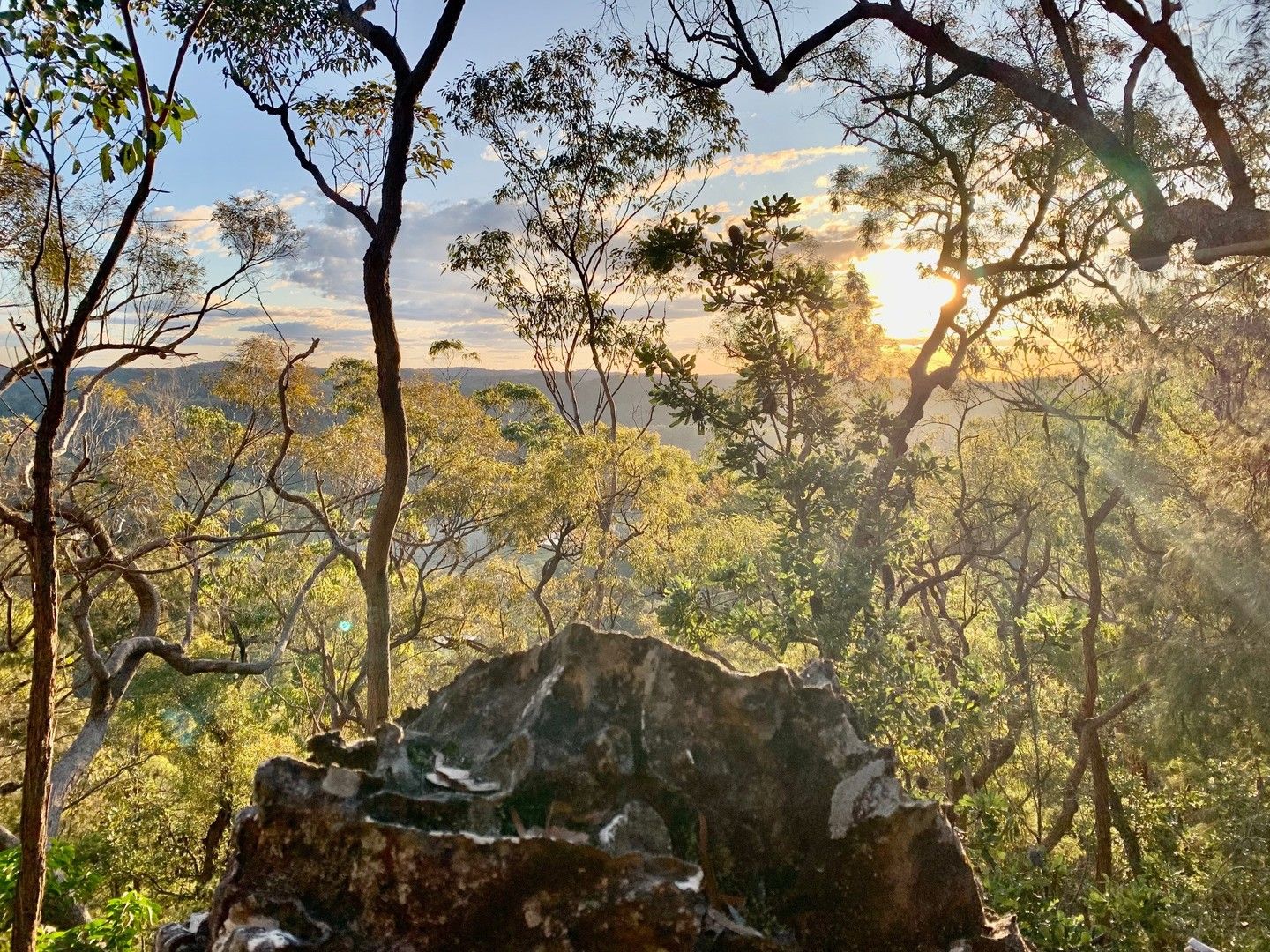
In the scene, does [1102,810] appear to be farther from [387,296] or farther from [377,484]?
[377,484]

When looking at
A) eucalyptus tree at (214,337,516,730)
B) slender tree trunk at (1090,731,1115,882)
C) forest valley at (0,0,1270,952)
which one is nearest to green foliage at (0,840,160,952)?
forest valley at (0,0,1270,952)

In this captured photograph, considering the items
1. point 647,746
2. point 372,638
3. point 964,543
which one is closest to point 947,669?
point 964,543

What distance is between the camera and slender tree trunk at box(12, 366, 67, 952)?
2879mm

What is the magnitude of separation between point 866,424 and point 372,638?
144 inches

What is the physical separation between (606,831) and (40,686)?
2.53 metres

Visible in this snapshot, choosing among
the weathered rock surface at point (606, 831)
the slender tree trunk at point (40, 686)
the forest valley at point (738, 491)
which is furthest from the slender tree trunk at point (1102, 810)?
the slender tree trunk at point (40, 686)

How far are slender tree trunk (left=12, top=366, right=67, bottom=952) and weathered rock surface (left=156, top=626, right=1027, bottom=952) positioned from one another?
121cm

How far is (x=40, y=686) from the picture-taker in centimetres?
296

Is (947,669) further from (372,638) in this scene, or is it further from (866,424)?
(372,638)

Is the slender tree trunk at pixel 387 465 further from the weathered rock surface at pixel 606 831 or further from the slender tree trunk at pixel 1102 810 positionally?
the slender tree trunk at pixel 1102 810

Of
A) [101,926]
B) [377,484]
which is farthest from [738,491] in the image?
[101,926]

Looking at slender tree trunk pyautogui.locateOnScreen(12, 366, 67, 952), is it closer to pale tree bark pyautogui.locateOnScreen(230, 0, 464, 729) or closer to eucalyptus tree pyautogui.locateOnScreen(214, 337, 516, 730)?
pale tree bark pyautogui.locateOnScreen(230, 0, 464, 729)

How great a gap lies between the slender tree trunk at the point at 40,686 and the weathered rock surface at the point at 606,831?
3.98 ft

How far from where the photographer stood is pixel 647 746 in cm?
234
